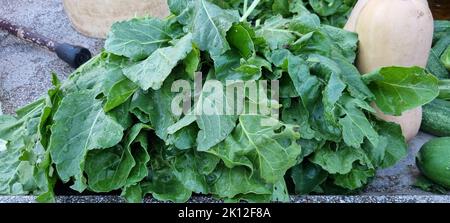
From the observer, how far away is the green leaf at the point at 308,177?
1386 mm

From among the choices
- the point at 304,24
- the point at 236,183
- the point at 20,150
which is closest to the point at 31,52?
the point at 20,150

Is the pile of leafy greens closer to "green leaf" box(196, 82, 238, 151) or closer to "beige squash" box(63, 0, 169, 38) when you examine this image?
"green leaf" box(196, 82, 238, 151)

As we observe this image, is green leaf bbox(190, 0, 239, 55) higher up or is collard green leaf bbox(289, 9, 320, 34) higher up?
green leaf bbox(190, 0, 239, 55)

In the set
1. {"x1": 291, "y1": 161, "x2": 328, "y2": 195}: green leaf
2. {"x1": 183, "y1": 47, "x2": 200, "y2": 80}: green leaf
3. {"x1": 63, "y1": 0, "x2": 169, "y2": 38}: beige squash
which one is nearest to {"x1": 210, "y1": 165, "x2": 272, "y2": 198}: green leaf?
{"x1": 291, "y1": 161, "x2": 328, "y2": 195}: green leaf

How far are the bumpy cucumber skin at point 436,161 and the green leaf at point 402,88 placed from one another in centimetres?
21

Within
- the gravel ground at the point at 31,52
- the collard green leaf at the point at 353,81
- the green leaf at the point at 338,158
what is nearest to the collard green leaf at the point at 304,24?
the collard green leaf at the point at 353,81

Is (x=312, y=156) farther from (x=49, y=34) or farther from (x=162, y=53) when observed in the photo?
(x=49, y=34)

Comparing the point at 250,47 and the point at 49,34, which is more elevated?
the point at 250,47

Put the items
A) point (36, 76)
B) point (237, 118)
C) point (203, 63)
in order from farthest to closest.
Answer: point (36, 76)
point (203, 63)
point (237, 118)

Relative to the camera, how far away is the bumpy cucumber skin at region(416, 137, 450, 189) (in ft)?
4.81

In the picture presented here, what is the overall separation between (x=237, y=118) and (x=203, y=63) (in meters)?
0.21

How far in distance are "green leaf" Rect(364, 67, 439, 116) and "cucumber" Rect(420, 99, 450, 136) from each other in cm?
36

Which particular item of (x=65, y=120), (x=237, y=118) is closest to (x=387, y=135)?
(x=237, y=118)
